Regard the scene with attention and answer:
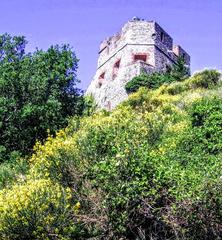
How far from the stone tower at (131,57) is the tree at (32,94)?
12416 mm

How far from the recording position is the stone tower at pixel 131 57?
1441 inches

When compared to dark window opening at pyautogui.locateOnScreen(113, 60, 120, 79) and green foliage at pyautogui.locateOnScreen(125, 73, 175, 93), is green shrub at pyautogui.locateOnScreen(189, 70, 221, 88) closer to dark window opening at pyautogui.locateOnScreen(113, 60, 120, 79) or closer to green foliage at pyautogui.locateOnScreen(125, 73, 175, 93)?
green foliage at pyautogui.locateOnScreen(125, 73, 175, 93)

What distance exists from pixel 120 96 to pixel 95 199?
24.8 meters

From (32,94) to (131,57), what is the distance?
17.8m

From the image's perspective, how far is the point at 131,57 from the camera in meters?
38.2

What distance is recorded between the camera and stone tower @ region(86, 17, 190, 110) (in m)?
36.6

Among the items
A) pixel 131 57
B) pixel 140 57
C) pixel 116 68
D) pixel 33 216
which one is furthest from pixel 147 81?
pixel 33 216

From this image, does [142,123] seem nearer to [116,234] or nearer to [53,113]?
[116,234]

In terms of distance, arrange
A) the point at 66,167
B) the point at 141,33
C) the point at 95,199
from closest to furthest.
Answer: the point at 95,199
the point at 66,167
the point at 141,33

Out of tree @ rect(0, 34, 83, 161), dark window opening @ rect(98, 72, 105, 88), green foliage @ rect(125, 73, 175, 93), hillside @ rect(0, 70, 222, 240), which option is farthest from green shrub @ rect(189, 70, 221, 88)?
hillside @ rect(0, 70, 222, 240)

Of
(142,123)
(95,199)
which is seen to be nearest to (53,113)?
(142,123)

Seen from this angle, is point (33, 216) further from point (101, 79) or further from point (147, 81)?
point (101, 79)

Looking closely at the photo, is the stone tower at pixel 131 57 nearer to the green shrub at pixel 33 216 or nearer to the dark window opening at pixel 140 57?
the dark window opening at pixel 140 57

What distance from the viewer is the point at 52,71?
22.5 meters
